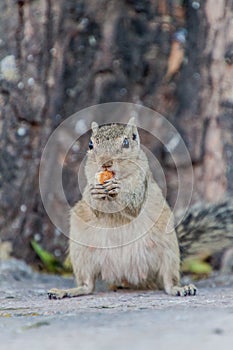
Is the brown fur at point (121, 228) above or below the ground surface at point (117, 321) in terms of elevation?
above

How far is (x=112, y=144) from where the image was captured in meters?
3.84

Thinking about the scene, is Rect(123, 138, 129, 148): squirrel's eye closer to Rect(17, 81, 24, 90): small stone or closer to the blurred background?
the blurred background

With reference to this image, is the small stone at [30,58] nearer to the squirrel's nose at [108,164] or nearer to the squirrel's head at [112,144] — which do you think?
the squirrel's head at [112,144]

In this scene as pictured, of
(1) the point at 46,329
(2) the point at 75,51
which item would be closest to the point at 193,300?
(1) the point at 46,329

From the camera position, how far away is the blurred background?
5.24 meters

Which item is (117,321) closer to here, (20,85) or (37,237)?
(37,237)

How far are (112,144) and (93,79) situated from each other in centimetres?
154

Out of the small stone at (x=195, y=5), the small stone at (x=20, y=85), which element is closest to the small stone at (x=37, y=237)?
the small stone at (x=20, y=85)

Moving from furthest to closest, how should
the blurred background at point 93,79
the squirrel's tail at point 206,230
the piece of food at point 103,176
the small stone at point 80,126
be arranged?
the small stone at point 80,126 < the blurred background at point 93,79 < the squirrel's tail at point 206,230 < the piece of food at point 103,176

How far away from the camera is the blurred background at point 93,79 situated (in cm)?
524

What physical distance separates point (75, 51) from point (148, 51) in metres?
0.54

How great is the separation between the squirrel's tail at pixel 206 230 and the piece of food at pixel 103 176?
85 cm

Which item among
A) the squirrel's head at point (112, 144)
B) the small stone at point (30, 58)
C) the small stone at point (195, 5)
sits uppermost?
the small stone at point (195, 5)

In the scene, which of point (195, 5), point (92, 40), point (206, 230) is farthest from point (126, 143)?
point (195, 5)
